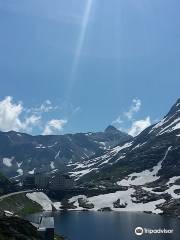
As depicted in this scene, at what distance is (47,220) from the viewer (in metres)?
146

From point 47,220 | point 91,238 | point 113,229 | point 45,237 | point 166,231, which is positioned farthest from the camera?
point 113,229

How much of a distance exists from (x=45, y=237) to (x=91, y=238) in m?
29.5

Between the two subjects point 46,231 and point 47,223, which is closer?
point 46,231

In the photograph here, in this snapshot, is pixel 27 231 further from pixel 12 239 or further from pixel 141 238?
pixel 141 238

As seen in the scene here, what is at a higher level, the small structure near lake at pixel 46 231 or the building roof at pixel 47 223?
the building roof at pixel 47 223

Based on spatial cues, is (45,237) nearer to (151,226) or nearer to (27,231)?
(27,231)

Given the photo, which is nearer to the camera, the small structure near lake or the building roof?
the small structure near lake

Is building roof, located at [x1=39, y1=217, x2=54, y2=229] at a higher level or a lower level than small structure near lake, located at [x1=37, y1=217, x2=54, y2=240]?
higher

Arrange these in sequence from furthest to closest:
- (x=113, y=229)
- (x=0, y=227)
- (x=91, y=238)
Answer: (x=113, y=229)
(x=91, y=238)
(x=0, y=227)

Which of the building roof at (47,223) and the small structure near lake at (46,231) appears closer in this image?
the small structure near lake at (46,231)

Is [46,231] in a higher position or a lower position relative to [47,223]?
lower

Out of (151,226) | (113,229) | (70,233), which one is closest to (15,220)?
(70,233)

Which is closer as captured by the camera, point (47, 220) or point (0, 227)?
point (0, 227)

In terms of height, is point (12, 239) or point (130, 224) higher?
point (130, 224)
